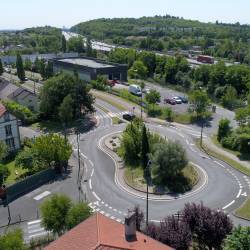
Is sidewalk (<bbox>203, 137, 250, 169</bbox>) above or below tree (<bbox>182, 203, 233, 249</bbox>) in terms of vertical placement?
below

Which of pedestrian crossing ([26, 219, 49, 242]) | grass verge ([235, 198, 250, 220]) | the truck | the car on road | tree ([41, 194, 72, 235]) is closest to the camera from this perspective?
tree ([41, 194, 72, 235])

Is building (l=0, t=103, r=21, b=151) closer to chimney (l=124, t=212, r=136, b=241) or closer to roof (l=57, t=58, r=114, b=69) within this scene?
chimney (l=124, t=212, r=136, b=241)

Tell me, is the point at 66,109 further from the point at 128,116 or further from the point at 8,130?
the point at 8,130

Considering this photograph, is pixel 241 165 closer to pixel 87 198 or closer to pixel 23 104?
pixel 87 198

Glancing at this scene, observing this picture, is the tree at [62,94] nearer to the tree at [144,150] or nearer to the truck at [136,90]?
the truck at [136,90]

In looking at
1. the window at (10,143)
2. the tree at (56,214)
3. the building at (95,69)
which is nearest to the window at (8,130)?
the window at (10,143)

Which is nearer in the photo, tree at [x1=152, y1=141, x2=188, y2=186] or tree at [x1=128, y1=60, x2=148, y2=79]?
tree at [x1=152, y1=141, x2=188, y2=186]

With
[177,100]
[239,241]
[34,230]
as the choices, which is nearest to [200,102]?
[177,100]

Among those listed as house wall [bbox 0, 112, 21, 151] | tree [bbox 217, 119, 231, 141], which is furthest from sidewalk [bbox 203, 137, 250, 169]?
house wall [bbox 0, 112, 21, 151]
